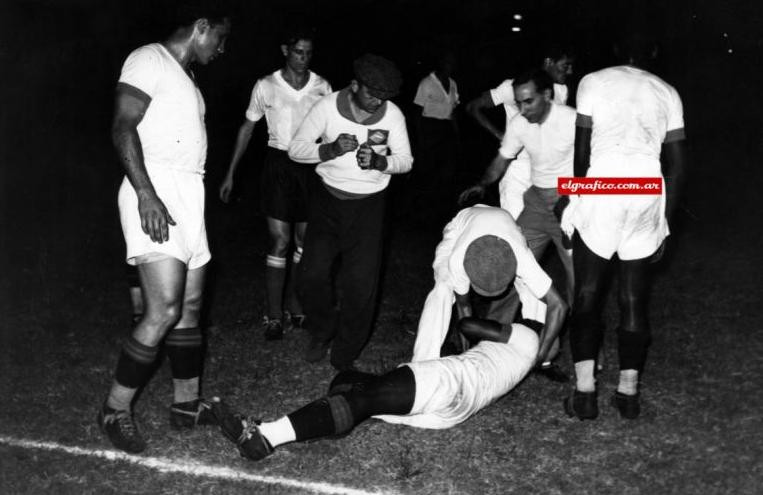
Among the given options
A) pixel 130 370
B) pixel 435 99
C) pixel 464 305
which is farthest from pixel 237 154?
pixel 435 99

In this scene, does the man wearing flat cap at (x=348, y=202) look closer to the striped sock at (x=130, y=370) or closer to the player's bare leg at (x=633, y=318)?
the striped sock at (x=130, y=370)

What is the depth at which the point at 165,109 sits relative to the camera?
3.86 metres

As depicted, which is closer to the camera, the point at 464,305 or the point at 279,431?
Result: the point at 279,431

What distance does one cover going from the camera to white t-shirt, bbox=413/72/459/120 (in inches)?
443

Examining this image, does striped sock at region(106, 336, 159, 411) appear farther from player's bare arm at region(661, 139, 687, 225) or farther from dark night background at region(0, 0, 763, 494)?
player's bare arm at region(661, 139, 687, 225)

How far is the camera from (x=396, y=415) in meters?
4.16

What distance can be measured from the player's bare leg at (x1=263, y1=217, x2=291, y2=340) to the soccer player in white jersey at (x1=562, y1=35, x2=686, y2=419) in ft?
7.61

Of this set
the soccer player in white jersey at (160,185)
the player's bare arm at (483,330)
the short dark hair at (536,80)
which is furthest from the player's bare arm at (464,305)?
the soccer player in white jersey at (160,185)

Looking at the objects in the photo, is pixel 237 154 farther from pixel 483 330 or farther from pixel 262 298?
pixel 483 330

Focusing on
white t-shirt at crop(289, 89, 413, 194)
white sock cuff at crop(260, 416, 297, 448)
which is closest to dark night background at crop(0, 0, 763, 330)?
white t-shirt at crop(289, 89, 413, 194)

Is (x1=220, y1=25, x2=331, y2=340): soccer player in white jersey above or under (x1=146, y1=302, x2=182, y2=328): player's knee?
above

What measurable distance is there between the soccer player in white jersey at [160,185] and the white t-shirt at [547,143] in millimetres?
2200

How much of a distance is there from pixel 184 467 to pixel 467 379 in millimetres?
1578

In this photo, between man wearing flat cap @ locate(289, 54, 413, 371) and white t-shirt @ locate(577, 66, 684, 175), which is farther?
man wearing flat cap @ locate(289, 54, 413, 371)
